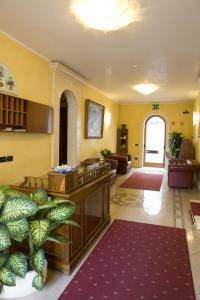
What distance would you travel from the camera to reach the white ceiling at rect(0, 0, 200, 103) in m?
2.69

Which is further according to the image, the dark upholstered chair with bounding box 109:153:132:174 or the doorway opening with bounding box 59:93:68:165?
the dark upholstered chair with bounding box 109:153:132:174

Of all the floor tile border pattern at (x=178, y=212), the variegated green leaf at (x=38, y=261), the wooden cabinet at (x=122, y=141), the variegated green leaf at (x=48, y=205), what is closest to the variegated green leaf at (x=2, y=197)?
the variegated green leaf at (x=48, y=205)

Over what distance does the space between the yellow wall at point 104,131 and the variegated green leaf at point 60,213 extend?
4461 mm

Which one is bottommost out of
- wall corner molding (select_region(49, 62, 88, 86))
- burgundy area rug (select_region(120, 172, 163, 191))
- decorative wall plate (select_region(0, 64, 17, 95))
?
burgundy area rug (select_region(120, 172, 163, 191))

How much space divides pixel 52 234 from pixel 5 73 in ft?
8.60

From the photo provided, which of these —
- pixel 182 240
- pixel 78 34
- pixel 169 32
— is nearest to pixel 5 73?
pixel 78 34

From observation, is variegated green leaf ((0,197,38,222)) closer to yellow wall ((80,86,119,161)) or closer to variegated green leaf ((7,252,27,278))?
variegated green leaf ((7,252,27,278))

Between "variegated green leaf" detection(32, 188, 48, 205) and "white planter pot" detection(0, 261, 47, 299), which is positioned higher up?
"variegated green leaf" detection(32, 188, 48, 205)

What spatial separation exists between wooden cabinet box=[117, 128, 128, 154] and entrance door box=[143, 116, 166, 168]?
938 millimetres

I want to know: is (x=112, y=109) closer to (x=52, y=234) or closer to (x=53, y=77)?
(x=53, y=77)

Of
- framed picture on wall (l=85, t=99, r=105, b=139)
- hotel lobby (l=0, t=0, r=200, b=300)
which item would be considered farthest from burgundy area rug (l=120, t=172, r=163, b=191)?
framed picture on wall (l=85, t=99, r=105, b=139)

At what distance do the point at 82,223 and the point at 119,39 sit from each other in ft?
9.21

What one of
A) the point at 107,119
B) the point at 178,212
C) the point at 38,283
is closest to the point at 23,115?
the point at 38,283

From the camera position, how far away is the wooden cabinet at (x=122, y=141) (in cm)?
1021
